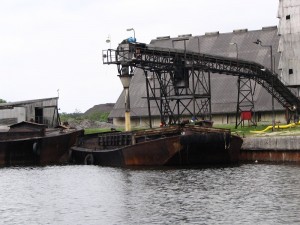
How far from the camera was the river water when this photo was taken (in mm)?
36469

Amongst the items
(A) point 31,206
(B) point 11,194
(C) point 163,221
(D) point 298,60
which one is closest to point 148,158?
(B) point 11,194

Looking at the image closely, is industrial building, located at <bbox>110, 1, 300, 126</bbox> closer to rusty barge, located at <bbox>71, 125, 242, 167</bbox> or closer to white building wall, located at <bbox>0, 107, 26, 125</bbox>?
white building wall, located at <bbox>0, 107, 26, 125</bbox>

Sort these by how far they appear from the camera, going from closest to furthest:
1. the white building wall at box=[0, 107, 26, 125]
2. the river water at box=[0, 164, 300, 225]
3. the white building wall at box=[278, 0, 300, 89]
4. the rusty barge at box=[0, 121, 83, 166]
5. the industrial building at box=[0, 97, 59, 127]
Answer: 1. the river water at box=[0, 164, 300, 225]
2. the rusty barge at box=[0, 121, 83, 166]
3. the white building wall at box=[0, 107, 26, 125]
4. the industrial building at box=[0, 97, 59, 127]
5. the white building wall at box=[278, 0, 300, 89]

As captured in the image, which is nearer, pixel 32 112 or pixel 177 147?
pixel 177 147

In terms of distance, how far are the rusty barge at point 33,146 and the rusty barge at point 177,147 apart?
11.0 metres

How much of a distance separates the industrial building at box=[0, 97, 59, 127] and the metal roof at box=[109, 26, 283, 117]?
1370cm

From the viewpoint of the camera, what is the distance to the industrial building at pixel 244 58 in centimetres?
9025

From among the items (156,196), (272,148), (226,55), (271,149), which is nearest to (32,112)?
(226,55)

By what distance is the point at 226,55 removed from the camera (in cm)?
10569

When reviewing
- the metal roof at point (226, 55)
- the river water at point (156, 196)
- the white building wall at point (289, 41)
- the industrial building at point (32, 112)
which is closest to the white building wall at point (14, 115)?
the industrial building at point (32, 112)

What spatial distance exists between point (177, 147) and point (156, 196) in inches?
673

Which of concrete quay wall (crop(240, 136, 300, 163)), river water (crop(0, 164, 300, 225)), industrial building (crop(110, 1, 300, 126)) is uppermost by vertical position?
industrial building (crop(110, 1, 300, 126))

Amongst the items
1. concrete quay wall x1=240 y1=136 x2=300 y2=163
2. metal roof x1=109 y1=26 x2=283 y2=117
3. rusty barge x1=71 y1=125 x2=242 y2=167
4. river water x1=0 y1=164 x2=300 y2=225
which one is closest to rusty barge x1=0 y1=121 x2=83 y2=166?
rusty barge x1=71 y1=125 x2=242 y2=167

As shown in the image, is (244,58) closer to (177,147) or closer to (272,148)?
(272,148)
